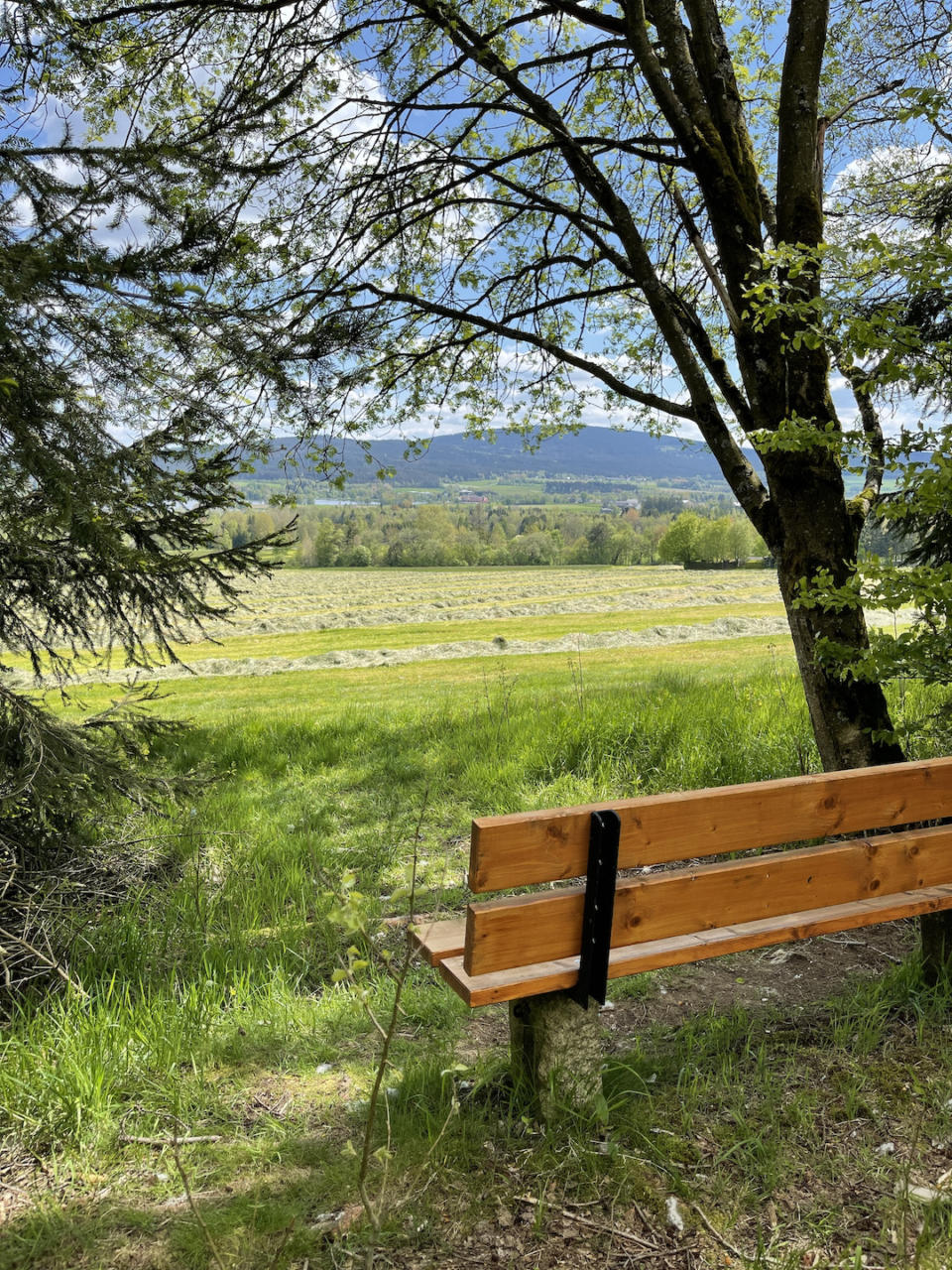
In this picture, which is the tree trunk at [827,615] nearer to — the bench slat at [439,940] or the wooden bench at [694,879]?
the wooden bench at [694,879]

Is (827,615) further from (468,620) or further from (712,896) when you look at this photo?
(468,620)

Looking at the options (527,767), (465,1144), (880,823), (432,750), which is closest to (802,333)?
(880,823)

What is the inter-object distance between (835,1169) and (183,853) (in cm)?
359

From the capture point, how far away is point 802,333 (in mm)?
3221

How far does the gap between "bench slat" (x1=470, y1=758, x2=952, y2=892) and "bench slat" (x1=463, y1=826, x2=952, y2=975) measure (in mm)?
77

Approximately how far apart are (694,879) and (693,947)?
0.74 feet

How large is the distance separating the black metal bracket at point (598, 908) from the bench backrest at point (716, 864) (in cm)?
3

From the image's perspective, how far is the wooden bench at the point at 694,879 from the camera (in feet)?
7.43

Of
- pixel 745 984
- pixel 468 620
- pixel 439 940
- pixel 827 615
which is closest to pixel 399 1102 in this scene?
pixel 439 940

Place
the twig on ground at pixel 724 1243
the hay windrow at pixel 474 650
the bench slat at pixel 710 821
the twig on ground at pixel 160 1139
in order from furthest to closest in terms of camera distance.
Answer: the hay windrow at pixel 474 650, the twig on ground at pixel 160 1139, the bench slat at pixel 710 821, the twig on ground at pixel 724 1243

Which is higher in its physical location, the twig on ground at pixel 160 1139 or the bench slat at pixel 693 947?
the bench slat at pixel 693 947

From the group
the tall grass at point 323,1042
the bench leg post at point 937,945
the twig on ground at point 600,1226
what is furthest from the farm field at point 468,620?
the bench leg post at point 937,945

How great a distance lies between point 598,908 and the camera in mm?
2336

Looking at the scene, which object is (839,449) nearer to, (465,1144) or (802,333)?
(802,333)
